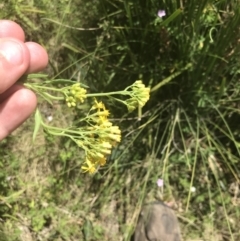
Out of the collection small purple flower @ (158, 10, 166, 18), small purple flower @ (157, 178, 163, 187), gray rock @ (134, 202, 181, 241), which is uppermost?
small purple flower @ (158, 10, 166, 18)

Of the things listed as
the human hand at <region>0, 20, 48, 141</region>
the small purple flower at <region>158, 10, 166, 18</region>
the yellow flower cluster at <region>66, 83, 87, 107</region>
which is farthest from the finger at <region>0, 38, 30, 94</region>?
the small purple flower at <region>158, 10, 166, 18</region>

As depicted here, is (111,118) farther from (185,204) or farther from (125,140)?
(185,204)

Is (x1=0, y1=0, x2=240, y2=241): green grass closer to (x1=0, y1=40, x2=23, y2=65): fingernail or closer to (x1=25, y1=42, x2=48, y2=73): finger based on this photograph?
(x1=25, y1=42, x2=48, y2=73): finger

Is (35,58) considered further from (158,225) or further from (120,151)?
(158,225)

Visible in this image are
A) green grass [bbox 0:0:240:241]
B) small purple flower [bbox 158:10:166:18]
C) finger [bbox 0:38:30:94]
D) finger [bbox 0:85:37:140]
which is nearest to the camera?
finger [bbox 0:38:30:94]

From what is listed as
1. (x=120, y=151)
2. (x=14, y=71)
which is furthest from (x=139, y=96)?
(x=120, y=151)

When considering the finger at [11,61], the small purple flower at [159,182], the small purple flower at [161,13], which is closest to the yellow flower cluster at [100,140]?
the finger at [11,61]

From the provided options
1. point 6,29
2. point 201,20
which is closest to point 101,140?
point 6,29
